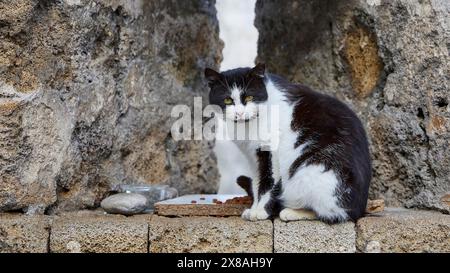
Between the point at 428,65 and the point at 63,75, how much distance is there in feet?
6.74

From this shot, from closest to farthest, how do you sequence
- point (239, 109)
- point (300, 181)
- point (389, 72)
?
point (300, 181) < point (239, 109) < point (389, 72)

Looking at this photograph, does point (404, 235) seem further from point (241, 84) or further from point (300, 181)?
point (241, 84)

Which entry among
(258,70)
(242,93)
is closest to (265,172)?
(242,93)

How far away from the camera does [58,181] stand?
11.5 ft

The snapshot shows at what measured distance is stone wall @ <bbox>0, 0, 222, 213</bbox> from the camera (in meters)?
3.30

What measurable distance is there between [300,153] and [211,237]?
0.64 meters

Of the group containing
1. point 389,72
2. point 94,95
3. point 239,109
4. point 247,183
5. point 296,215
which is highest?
point 389,72

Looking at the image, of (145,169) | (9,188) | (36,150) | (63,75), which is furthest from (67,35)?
(145,169)

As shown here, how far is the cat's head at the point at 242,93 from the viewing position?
11.2 ft

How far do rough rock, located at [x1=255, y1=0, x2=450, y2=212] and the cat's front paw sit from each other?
98cm

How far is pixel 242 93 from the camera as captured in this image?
3428 millimetres

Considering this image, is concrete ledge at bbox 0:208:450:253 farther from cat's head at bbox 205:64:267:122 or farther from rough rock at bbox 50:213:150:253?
cat's head at bbox 205:64:267:122

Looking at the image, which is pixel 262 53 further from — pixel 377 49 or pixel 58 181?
pixel 58 181

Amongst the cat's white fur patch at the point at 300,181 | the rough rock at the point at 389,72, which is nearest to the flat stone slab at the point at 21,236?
the cat's white fur patch at the point at 300,181
